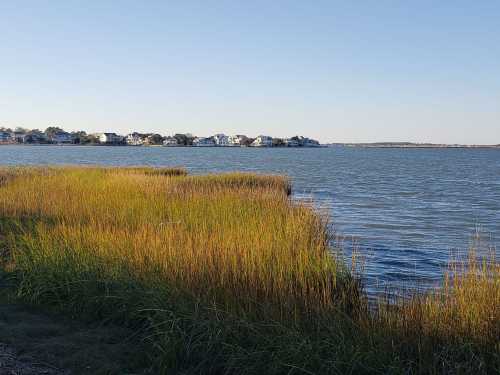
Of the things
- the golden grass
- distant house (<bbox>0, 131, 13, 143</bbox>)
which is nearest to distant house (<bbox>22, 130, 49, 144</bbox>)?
distant house (<bbox>0, 131, 13, 143</bbox>)

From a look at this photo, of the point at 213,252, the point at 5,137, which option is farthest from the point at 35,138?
the point at 213,252

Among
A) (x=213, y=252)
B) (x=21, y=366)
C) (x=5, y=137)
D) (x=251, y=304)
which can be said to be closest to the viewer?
(x=21, y=366)

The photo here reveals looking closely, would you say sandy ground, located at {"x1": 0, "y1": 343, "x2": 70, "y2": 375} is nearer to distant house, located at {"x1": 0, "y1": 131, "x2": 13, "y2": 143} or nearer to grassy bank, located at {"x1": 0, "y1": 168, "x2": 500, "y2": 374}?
grassy bank, located at {"x1": 0, "y1": 168, "x2": 500, "y2": 374}

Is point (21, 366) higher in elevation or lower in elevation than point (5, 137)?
higher

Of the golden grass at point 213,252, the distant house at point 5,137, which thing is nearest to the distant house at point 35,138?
the distant house at point 5,137

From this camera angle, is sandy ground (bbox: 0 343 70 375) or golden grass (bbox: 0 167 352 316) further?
golden grass (bbox: 0 167 352 316)

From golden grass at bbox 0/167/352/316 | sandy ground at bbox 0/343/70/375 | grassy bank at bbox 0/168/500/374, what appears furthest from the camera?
golden grass at bbox 0/167/352/316

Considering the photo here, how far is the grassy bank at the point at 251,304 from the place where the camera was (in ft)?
16.3

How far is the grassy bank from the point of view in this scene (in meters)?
4.98

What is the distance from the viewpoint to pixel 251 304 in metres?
5.92

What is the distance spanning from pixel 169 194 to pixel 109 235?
7.22m

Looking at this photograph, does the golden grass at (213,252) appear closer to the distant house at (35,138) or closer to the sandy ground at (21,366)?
the sandy ground at (21,366)

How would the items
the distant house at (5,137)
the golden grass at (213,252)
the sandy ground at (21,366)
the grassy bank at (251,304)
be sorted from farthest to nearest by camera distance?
1. the distant house at (5,137)
2. the golden grass at (213,252)
3. the grassy bank at (251,304)
4. the sandy ground at (21,366)

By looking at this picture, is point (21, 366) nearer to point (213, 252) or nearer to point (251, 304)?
point (251, 304)
